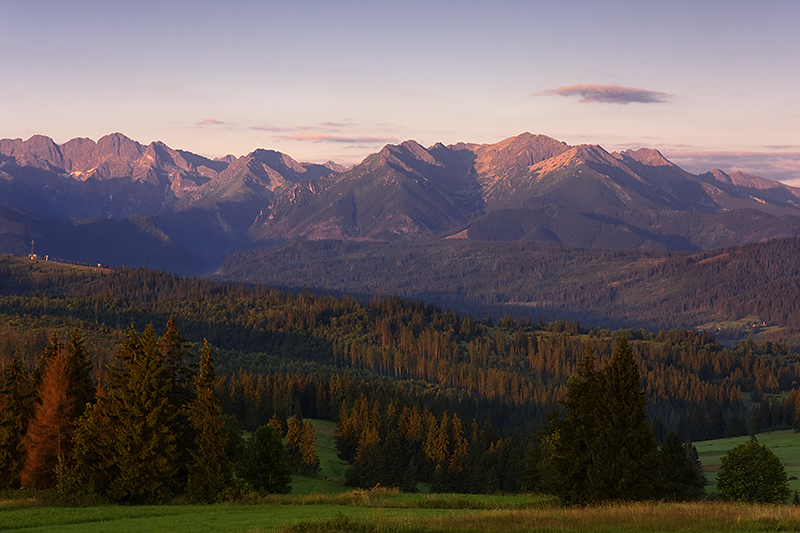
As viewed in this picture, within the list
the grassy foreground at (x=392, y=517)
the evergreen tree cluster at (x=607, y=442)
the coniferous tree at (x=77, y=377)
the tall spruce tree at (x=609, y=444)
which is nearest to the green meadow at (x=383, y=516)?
the grassy foreground at (x=392, y=517)

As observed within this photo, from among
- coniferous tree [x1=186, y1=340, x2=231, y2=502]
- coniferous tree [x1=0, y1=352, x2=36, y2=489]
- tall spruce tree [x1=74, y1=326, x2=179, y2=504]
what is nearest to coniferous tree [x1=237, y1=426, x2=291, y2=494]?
coniferous tree [x1=186, y1=340, x2=231, y2=502]

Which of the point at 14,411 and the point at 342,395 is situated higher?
the point at 14,411

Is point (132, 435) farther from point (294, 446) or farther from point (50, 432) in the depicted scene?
point (294, 446)

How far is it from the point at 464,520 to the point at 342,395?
150 meters

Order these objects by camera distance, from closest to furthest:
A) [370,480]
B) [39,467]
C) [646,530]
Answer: [646,530]
[39,467]
[370,480]

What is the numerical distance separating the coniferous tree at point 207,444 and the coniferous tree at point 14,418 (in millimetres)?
18110

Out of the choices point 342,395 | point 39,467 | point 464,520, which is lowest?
point 342,395

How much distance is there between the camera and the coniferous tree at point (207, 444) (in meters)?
64.2

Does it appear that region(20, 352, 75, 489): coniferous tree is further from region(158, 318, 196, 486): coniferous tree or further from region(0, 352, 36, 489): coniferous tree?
region(158, 318, 196, 486): coniferous tree

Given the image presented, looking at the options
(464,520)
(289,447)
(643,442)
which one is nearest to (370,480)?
(289,447)

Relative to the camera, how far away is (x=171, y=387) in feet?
229

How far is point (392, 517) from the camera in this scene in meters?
44.8

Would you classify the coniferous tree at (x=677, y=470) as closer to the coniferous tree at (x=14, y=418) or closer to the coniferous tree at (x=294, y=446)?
the coniferous tree at (x=294, y=446)

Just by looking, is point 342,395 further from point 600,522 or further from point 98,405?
point 600,522
